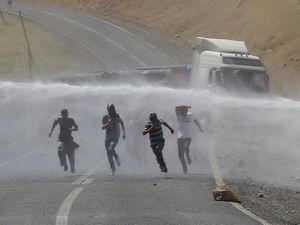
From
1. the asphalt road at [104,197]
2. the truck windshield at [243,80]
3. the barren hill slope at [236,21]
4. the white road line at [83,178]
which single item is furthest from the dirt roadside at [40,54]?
the white road line at [83,178]

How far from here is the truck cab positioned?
2689cm

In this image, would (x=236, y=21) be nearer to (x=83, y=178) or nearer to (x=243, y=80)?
(x=243, y=80)

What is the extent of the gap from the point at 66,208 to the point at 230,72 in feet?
48.0

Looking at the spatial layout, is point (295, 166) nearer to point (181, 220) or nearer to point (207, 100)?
point (207, 100)

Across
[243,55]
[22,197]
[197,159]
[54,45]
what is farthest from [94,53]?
[22,197]

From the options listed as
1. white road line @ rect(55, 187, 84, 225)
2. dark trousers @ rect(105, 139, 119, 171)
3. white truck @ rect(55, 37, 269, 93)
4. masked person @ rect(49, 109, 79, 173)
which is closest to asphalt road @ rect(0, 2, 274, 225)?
white road line @ rect(55, 187, 84, 225)

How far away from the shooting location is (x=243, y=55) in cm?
2864

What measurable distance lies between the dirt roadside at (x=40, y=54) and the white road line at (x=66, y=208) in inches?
1455

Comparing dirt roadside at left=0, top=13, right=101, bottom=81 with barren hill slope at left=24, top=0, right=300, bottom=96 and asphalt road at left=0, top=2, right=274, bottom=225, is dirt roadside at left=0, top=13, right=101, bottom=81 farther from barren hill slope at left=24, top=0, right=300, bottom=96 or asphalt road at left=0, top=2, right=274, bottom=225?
asphalt road at left=0, top=2, right=274, bottom=225

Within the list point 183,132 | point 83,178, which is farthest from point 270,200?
point 83,178

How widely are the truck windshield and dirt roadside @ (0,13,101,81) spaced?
27136 mm

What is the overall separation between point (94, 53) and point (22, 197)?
4420 centimetres

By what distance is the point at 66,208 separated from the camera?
44.5 feet

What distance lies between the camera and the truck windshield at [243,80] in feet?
88.0
